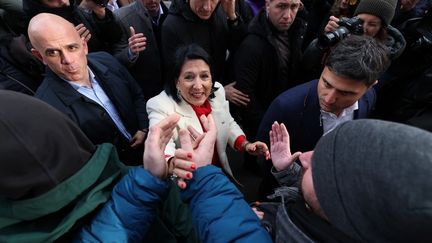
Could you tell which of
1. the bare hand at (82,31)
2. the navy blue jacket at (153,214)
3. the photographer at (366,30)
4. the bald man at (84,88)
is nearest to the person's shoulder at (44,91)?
the bald man at (84,88)

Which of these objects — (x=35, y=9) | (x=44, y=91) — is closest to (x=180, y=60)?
(x=44, y=91)

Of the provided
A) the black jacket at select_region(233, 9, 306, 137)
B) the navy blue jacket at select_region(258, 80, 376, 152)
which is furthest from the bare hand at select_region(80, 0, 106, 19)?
the navy blue jacket at select_region(258, 80, 376, 152)

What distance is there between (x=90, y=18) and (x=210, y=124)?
164 cm

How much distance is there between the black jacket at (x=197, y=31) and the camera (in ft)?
8.11

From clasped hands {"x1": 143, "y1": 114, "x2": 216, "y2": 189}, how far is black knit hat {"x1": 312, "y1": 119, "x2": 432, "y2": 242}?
0.50m

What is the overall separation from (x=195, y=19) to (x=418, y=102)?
66.9 inches

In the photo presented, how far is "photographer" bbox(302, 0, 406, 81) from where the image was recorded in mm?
2092

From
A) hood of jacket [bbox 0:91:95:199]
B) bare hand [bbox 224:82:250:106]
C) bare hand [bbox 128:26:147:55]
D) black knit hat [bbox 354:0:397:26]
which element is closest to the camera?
hood of jacket [bbox 0:91:95:199]

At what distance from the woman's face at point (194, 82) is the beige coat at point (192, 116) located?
6 cm

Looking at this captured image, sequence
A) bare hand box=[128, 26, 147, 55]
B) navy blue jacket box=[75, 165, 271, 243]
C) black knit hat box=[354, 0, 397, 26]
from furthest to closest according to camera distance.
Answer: bare hand box=[128, 26, 147, 55]
black knit hat box=[354, 0, 397, 26]
navy blue jacket box=[75, 165, 271, 243]

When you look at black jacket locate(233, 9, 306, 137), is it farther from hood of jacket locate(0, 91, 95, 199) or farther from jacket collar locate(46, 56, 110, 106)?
hood of jacket locate(0, 91, 95, 199)

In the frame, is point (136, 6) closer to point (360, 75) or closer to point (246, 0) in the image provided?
point (246, 0)

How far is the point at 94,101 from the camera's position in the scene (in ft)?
5.80

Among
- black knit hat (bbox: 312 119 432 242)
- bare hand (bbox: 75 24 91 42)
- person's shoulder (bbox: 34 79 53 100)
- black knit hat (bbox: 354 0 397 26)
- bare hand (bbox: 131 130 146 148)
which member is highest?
black knit hat (bbox: 354 0 397 26)
